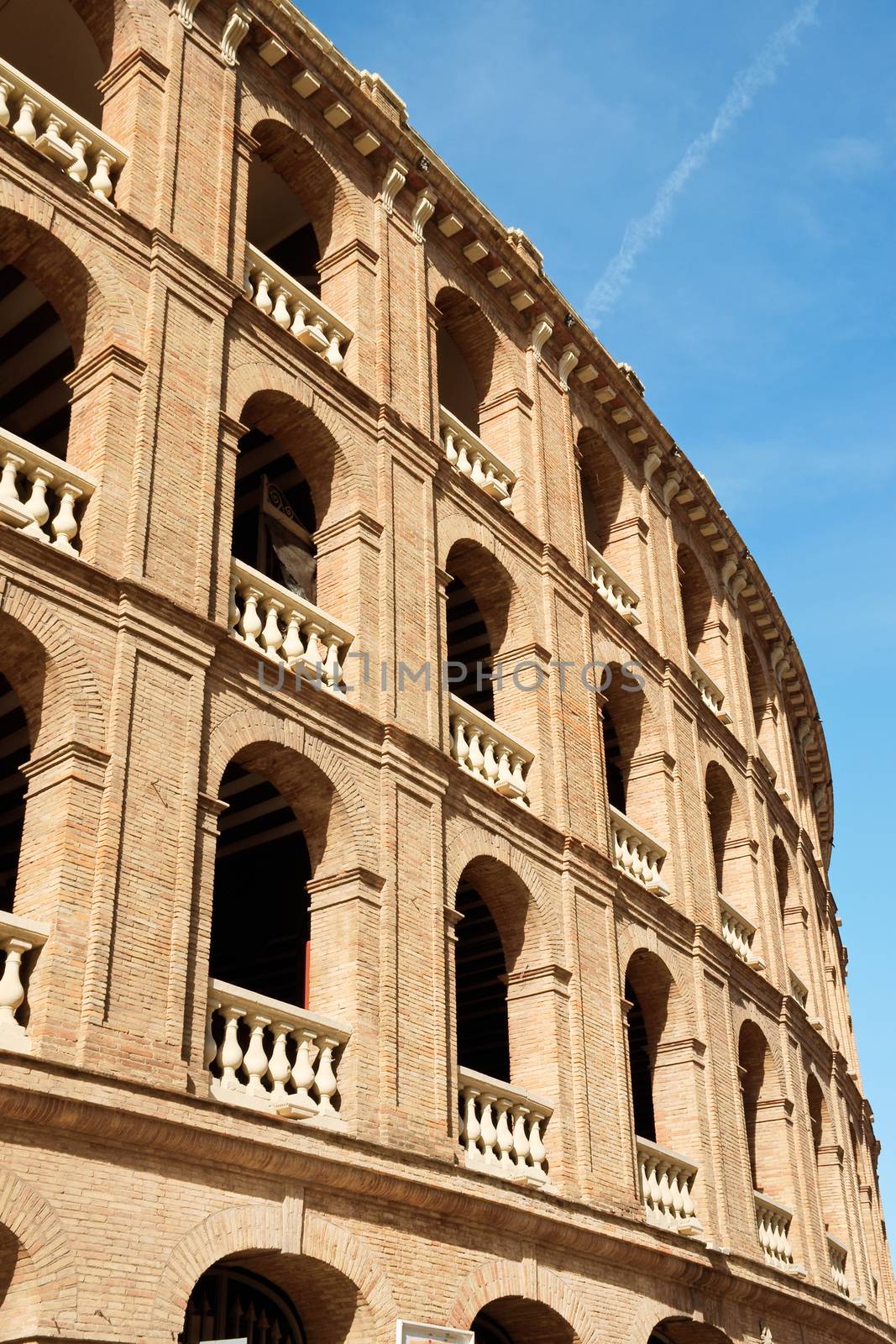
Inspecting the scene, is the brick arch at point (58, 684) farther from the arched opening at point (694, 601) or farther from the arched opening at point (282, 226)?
the arched opening at point (694, 601)

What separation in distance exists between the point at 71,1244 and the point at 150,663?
475cm

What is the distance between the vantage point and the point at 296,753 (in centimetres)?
1445

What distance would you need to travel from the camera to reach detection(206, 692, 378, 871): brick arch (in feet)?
44.4

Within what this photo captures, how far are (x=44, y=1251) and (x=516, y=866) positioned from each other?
7.87 m

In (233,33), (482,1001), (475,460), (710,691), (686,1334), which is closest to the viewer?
(233,33)

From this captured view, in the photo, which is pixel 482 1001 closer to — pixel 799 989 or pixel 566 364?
pixel 799 989

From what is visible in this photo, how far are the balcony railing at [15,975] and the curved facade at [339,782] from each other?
0.13 ft

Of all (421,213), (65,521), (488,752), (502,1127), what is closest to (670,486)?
(421,213)

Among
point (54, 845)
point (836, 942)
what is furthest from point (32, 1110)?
point (836, 942)

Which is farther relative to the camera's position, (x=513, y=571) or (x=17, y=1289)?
(x=513, y=571)

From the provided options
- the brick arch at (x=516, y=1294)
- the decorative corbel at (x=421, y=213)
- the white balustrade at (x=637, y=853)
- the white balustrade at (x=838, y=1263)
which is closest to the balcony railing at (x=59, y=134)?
the decorative corbel at (x=421, y=213)

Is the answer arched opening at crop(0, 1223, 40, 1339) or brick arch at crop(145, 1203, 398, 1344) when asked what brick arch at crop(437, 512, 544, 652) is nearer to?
brick arch at crop(145, 1203, 398, 1344)

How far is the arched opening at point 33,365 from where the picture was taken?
54.1ft

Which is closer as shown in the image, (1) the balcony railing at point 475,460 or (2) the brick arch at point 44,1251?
(2) the brick arch at point 44,1251
